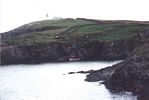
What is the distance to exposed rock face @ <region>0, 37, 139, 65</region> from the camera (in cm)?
17888

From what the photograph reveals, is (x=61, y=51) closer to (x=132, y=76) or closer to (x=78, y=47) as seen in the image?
(x=78, y=47)

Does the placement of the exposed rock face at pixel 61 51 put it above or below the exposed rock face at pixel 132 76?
below

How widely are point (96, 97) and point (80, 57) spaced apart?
92.3m

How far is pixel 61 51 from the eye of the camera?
18862 cm

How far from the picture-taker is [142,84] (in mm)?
90250

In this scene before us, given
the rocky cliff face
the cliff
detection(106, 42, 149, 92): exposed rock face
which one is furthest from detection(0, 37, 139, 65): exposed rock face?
detection(106, 42, 149, 92): exposed rock face

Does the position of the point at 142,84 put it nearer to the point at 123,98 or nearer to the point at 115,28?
the point at 123,98

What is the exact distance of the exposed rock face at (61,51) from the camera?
17888 cm

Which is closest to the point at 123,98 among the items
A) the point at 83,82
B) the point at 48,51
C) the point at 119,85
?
the point at 119,85

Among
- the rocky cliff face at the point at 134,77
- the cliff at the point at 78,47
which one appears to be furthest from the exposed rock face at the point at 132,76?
the cliff at the point at 78,47

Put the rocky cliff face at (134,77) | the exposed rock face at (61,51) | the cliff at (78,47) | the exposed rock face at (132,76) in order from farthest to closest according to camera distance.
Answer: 1. the cliff at (78,47)
2. the exposed rock face at (61,51)
3. the exposed rock face at (132,76)
4. the rocky cliff face at (134,77)

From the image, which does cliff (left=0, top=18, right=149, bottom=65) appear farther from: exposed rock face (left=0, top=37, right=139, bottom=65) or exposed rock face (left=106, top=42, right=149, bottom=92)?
exposed rock face (left=106, top=42, right=149, bottom=92)

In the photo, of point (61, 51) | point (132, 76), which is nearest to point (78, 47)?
point (61, 51)

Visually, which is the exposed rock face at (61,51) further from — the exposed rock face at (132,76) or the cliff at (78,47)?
the exposed rock face at (132,76)
